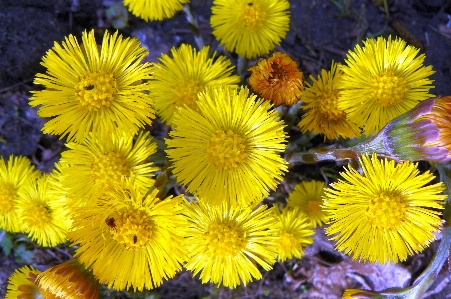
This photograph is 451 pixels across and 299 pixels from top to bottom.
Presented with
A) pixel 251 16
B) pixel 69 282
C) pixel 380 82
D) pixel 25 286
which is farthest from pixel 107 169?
pixel 380 82

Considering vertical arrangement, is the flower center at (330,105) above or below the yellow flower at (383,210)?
above

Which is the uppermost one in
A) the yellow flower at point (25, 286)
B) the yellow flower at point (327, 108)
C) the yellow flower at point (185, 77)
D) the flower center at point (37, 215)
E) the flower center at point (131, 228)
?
the yellow flower at point (185, 77)

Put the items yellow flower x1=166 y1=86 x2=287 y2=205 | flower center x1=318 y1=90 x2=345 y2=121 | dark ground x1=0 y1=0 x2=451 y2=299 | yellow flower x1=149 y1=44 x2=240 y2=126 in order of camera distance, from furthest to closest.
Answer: dark ground x1=0 y1=0 x2=451 y2=299, yellow flower x1=149 y1=44 x2=240 y2=126, flower center x1=318 y1=90 x2=345 y2=121, yellow flower x1=166 y1=86 x2=287 y2=205

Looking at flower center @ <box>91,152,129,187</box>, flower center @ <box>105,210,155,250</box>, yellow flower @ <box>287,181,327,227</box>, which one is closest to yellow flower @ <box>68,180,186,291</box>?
flower center @ <box>105,210,155,250</box>

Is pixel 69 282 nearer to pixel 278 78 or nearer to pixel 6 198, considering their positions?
pixel 6 198

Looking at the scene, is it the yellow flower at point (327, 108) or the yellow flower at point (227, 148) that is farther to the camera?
the yellow flower at point (327, 108)

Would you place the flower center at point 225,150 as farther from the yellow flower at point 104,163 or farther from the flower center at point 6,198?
the flower center at point 6,198

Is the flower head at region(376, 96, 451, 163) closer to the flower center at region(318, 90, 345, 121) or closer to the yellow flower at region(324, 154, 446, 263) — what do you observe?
the yellow flower at region(324, 154, 446, 263)

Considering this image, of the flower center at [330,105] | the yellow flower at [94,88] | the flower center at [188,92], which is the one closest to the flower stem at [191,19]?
the flower center at [188,92]
